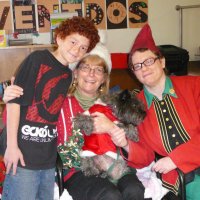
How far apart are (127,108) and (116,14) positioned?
238 centimetres

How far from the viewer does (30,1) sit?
344 centimetres

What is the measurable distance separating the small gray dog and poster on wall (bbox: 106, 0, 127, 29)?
2.24 m

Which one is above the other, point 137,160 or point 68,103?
point 68,103

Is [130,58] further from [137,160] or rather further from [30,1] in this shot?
[30,1]

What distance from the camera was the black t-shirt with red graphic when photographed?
135cm

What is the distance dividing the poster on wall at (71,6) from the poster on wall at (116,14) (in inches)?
13.8

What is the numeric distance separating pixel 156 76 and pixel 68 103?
1.73ft

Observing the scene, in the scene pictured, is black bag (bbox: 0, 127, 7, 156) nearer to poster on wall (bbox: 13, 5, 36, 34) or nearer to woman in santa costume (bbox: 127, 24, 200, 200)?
woman in santa costume (bbox: 127, 24, 200, 200)

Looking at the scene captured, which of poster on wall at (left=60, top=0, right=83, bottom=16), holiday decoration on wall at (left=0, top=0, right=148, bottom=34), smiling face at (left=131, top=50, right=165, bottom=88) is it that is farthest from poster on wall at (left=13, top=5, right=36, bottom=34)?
smiling face at (left=131, top=50, right=165, bottom=88)

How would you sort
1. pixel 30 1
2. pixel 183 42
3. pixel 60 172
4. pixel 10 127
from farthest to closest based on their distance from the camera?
pixel 183 42 → pixel 30 1 → pixel 60 172 → pixel 10 127

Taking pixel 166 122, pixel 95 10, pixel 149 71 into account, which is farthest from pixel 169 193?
→ pixel 95 10

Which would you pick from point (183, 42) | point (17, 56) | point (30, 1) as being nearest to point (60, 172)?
point (17, 56)

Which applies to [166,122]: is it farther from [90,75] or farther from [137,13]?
[137,13]

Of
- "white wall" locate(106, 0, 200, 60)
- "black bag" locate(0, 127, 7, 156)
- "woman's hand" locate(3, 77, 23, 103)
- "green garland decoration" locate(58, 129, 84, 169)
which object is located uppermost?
"white wall" locate(106, 0, 200, 60)
